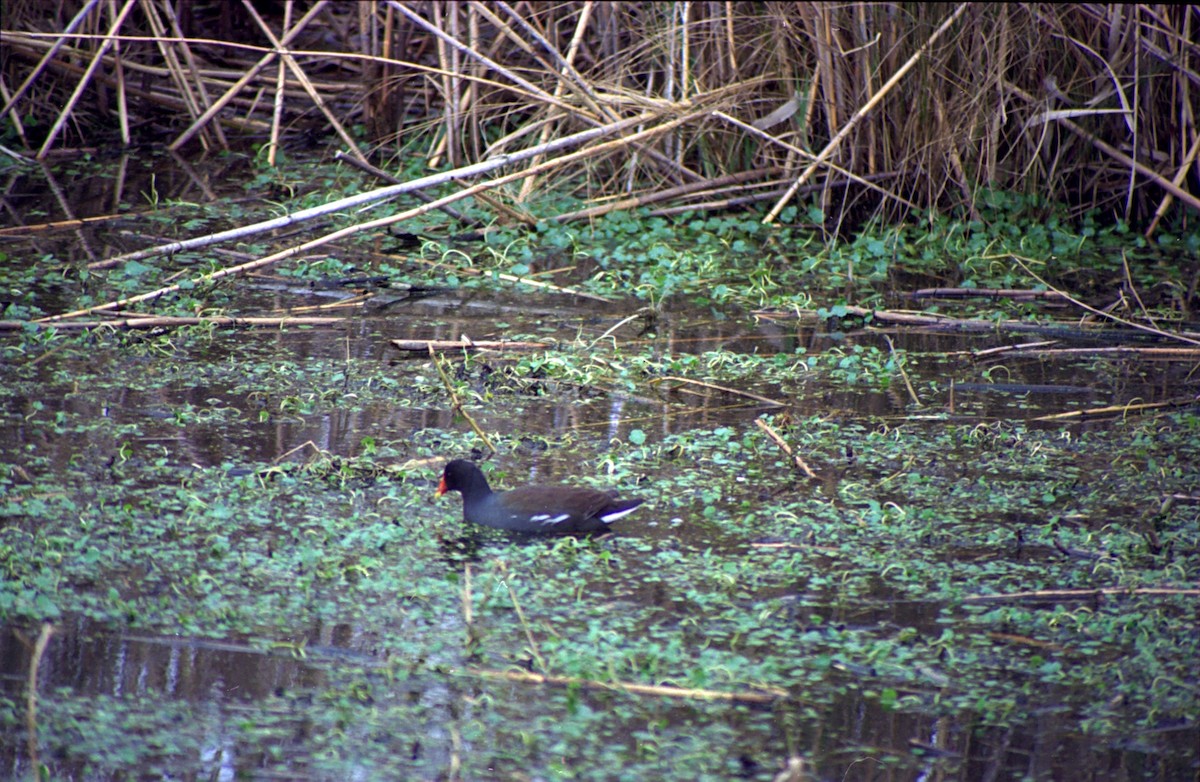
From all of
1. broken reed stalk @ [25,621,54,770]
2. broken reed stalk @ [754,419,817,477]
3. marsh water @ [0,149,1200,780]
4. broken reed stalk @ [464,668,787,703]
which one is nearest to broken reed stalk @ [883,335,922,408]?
marsh water @ [0,149,1200,780]

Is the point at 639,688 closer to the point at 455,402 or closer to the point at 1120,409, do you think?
the point at 455,402

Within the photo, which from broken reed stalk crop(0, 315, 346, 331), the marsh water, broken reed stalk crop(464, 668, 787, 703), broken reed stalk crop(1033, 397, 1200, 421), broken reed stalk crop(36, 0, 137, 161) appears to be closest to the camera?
the marsh water

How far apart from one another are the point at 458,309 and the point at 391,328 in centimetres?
50

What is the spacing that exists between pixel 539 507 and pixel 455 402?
4.05ft

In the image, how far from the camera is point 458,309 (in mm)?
7766

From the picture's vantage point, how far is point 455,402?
19.9ft

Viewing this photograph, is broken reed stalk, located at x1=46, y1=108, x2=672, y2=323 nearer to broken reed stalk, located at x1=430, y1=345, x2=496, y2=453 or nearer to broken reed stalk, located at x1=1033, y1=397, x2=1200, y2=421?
broken reed stalk, located at x1=430, y1=345, x2=496, y2=453

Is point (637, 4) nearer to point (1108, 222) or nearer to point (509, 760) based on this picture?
point (1108, 222)

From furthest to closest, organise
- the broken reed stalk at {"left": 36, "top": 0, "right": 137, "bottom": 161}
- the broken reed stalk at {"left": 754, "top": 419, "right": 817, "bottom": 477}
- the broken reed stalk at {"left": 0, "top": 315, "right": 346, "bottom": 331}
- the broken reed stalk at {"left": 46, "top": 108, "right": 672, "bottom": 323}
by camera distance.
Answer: the broken reed stalk at {"left": 36, "top": 0, "right": 137, "bottom": 161}
the broken reed stalk at {"left": 46, "top": 108, "right": 672, "bottom": 323}
the broken reed stalk at {"left": 0, "top": 315, "right": 346, "bottom": 331}
the broken reed stalk at {"left": 754, "top": 419, "right": 817, "bottom": 477}

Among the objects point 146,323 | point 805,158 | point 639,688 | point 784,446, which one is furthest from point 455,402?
point 805,158

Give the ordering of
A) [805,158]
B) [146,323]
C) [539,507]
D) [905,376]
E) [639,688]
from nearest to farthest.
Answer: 1. [639,688]
2. [539,507]
3. [905,376]
4. [146,323]
5. [805,158]

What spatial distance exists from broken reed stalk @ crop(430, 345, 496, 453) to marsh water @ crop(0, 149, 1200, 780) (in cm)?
6

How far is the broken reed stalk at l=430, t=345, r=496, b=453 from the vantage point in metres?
5.79

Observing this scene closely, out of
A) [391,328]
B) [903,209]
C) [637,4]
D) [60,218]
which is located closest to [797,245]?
[903,209]
